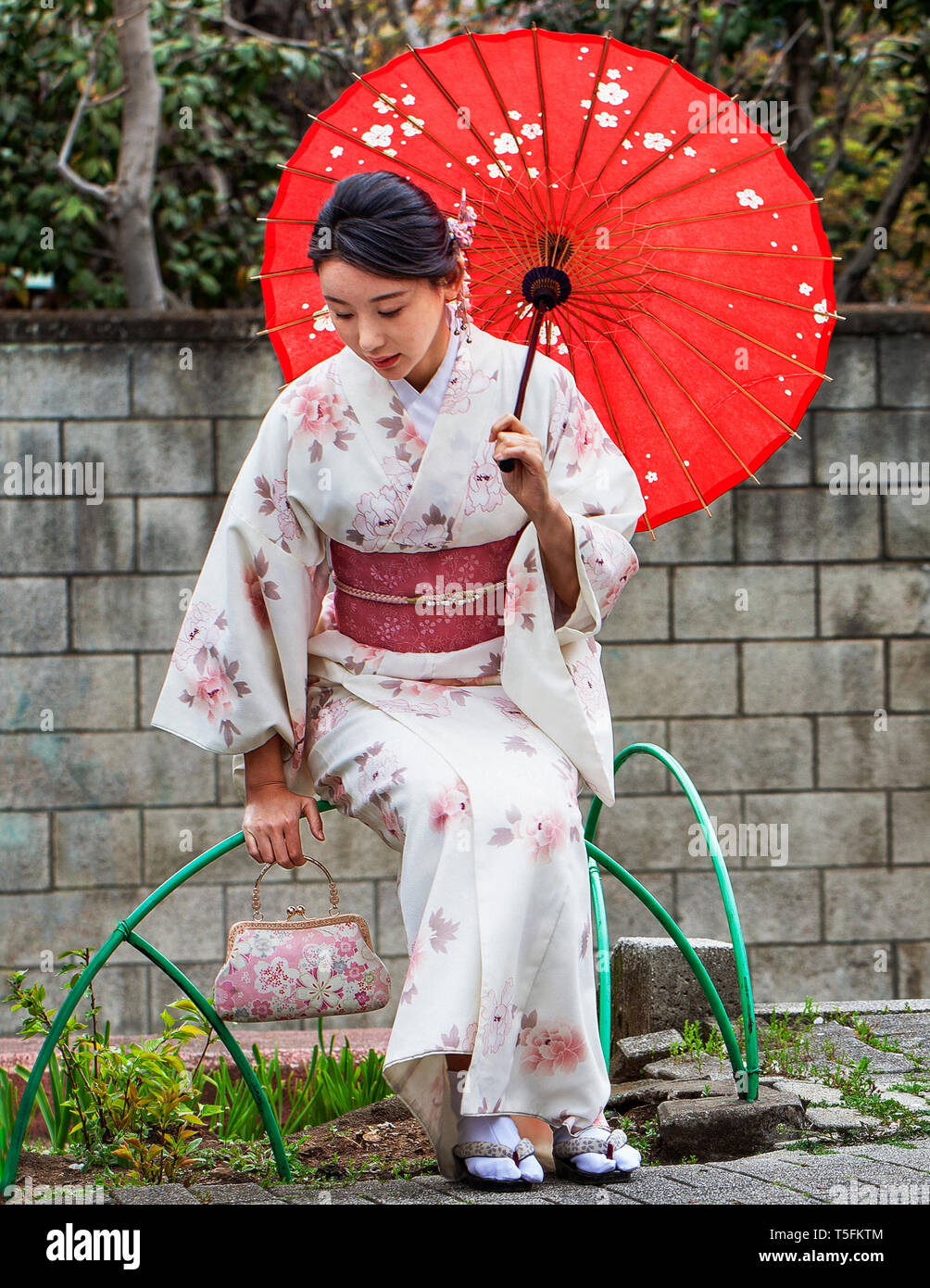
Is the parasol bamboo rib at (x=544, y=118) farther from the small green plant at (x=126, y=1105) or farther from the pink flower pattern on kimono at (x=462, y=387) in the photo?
the small green plant at (x=126, y=1105)

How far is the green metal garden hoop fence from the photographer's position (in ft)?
8.71

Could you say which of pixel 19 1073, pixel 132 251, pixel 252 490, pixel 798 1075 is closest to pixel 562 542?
pixel 252 490

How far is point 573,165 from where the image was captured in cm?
301

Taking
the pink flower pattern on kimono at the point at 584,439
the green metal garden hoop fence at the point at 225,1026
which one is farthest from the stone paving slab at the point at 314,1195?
the pink flower pattern on kimono at the point at 584,439

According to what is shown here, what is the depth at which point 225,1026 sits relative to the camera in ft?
10.3

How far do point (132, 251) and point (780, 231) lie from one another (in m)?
3.25

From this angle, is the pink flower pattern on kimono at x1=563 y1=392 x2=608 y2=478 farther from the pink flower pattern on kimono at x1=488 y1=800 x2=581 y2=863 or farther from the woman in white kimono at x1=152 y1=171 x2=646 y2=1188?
the pink flower pattern on kimono at x1=488 y1=800 x2=581 y2=863

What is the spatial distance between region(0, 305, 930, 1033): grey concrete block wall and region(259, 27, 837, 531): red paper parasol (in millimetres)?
1989

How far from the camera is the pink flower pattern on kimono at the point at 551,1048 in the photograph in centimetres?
256

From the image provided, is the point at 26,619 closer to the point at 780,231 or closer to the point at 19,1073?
the point at 19,1073

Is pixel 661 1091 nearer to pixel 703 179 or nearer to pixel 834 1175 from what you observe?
pixel 834 1175

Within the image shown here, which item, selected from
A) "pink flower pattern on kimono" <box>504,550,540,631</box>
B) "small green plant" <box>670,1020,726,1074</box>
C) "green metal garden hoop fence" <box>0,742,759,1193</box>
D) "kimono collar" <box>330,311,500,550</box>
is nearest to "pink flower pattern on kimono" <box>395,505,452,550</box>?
"kimono collar" <box>330,311,500,550</box>

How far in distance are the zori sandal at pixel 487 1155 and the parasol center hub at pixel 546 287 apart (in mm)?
1602
